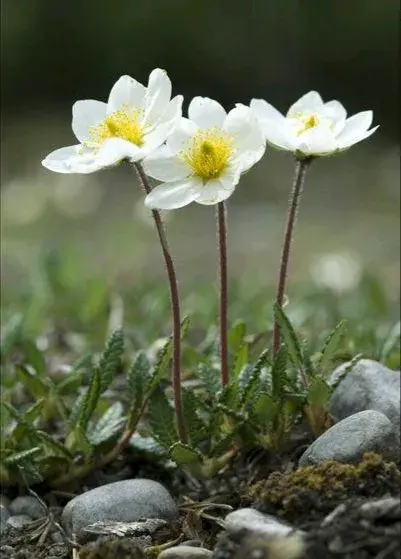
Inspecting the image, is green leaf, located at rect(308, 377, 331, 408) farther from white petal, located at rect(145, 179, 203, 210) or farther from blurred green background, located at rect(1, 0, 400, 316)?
blurred green background, located at rect(1, 0, 400, 316)

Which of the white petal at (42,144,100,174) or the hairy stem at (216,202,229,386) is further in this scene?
the hairy stem at (216,202,229,386)

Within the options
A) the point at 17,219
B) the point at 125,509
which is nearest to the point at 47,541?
the point at 125,509

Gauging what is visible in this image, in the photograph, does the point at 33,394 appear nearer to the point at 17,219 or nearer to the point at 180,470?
the point at 180,470

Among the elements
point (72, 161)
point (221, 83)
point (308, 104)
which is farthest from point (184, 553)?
point (221, 83)

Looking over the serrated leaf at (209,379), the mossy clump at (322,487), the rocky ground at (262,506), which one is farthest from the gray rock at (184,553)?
the serrated leaf at (209,379)

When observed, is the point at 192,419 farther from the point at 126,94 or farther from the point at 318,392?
the point at 126,94

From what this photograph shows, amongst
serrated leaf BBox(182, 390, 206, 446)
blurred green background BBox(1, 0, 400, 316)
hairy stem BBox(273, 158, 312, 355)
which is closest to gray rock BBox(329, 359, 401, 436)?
hairy stem BBox(273, 158, 312, 355)
